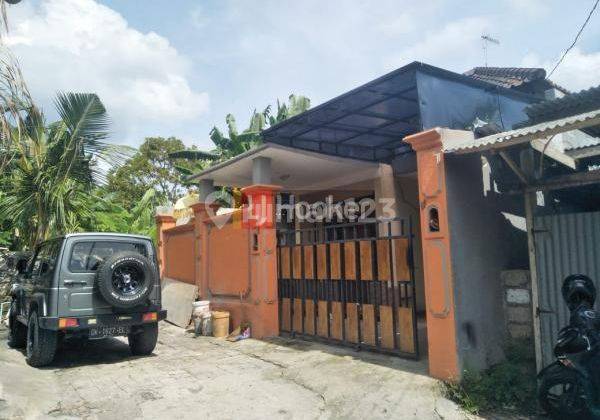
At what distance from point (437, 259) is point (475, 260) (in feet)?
1.69

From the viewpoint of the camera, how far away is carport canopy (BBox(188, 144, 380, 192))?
27.0 feet

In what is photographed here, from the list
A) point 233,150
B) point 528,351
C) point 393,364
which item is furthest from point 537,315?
point 233,150

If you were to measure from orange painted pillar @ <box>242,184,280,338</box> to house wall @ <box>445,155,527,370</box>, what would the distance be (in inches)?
150

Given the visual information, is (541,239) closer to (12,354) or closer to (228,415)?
(228,415)

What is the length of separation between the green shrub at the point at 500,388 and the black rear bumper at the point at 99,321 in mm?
4419

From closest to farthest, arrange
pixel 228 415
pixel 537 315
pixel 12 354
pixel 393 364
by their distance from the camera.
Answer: pixel 228 415, pixel 537 315, pixel 393 364, pixel 12 354

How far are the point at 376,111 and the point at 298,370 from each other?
4178mm

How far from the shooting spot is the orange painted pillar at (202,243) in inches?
397

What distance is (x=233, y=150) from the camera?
50.0 ft

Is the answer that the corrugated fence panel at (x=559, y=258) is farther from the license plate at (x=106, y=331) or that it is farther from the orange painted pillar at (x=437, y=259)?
the license plate at (x=106, y=331)

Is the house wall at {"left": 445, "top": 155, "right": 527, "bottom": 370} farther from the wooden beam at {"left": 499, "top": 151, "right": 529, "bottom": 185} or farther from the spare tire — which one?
the spare tire

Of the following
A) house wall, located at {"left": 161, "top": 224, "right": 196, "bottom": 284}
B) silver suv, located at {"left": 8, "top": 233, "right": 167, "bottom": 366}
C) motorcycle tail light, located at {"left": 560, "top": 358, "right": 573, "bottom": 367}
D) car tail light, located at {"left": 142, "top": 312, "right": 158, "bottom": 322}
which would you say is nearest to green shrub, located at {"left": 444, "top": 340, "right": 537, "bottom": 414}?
motorcycle tail light, located at {"left": 560, "top": 358, "right": 573, "bottom": 367}

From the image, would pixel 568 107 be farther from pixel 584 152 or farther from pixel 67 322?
pixel 67 322

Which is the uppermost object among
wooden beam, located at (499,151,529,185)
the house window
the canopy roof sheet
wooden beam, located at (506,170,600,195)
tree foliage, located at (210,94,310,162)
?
tree foliage, located at (210,94,310,162)
